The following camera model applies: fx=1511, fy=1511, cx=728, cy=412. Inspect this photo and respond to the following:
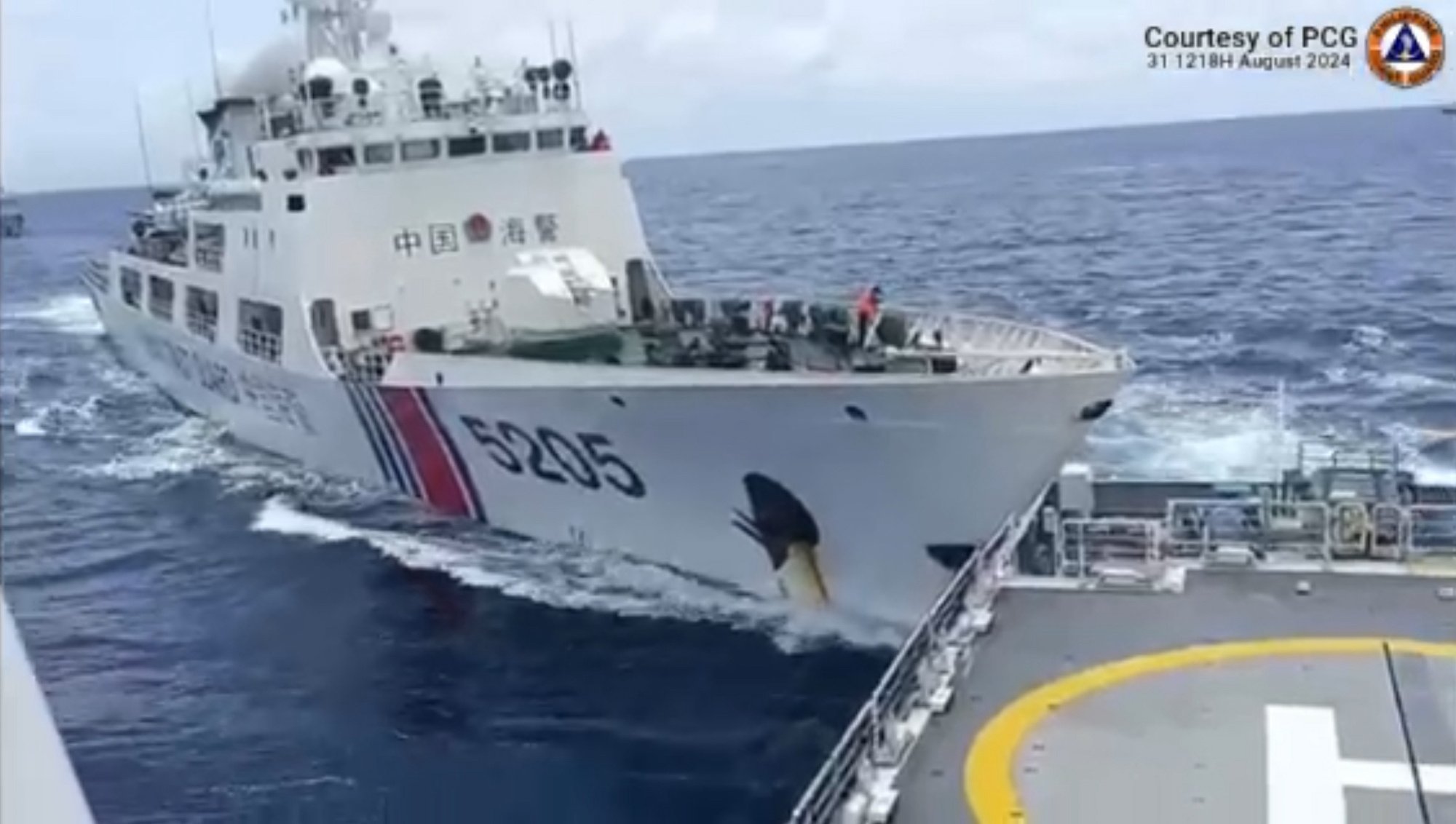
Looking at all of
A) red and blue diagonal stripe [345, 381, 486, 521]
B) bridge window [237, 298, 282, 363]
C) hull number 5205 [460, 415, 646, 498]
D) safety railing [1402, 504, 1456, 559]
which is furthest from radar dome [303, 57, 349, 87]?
safety railing [1402, 504, 1456, 559]

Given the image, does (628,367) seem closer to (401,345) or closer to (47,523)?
(401,345)

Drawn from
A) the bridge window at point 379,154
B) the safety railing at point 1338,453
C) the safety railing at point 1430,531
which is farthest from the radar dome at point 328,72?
the safety railing at point 1430,531

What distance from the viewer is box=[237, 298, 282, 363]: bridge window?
1560cm

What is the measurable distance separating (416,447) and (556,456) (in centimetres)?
192

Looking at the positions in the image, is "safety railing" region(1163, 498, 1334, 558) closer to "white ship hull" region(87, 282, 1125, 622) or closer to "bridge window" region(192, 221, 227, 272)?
"white ship hull" region(87, 282, 1125, 622)

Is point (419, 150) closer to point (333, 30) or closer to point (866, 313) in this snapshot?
point (333, 30)

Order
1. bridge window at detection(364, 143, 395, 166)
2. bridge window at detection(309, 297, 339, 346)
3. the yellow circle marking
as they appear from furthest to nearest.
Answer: bridge window at detection(364, 143, 395, 166) → bridge window at detection(309, 297, 339, 346) → the yellow circle marking

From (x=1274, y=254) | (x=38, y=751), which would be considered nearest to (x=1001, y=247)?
(x=1274, y=254)

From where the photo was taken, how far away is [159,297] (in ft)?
66.0

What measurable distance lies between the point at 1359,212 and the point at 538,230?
1911cm

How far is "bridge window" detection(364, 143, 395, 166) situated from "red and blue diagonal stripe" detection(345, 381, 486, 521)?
2912 mm

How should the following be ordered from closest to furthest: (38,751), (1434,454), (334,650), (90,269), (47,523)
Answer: (38,751) < (334,650) < (1434,454) < (47,523) < (90,269)

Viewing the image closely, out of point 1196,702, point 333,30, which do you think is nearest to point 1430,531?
point 1196,702

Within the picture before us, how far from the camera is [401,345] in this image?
14.3 m
